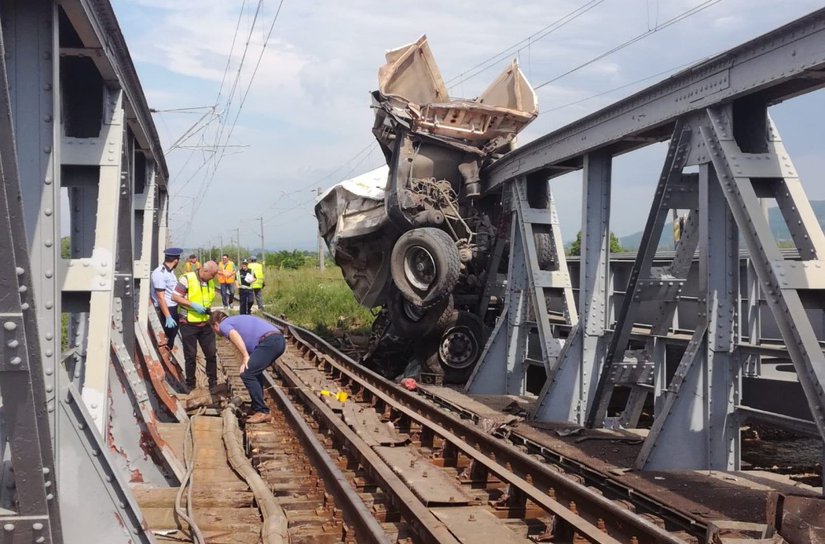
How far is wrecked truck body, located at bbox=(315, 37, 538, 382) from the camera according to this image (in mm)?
13125

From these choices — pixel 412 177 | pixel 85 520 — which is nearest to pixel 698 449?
pixel 85 520

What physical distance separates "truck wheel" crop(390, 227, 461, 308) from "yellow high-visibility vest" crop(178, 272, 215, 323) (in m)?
3.21

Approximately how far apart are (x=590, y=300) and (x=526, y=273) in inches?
86.7

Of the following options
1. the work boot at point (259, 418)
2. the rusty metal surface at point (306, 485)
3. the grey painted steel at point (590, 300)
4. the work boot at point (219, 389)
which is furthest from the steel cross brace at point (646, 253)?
the work boot at point (219, 389)

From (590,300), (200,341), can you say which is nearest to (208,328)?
(200,341)

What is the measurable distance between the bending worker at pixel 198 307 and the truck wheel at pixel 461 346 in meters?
3.96

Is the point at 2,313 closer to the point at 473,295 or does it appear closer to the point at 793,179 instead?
the point at 793,179

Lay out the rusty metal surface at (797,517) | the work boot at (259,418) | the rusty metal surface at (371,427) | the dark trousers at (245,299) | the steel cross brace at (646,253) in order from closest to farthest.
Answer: the rusty metal surface at (797,517) < the steel cross brace at (646,253) < the rusty metal surface at (371,427) < the work boot at (259,418) < the dark trousers at (245,299)

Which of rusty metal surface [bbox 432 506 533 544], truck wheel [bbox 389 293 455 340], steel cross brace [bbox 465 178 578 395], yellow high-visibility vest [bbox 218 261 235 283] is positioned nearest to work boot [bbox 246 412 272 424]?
steel cross brace [bbox 465 178 578 395]

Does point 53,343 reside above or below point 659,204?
below

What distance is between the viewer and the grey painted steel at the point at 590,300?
9680 millimetres

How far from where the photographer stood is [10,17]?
13.5 ft

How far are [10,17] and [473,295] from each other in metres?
10.6

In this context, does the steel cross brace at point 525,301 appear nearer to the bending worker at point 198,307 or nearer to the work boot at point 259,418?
the work boot at point 259,418
